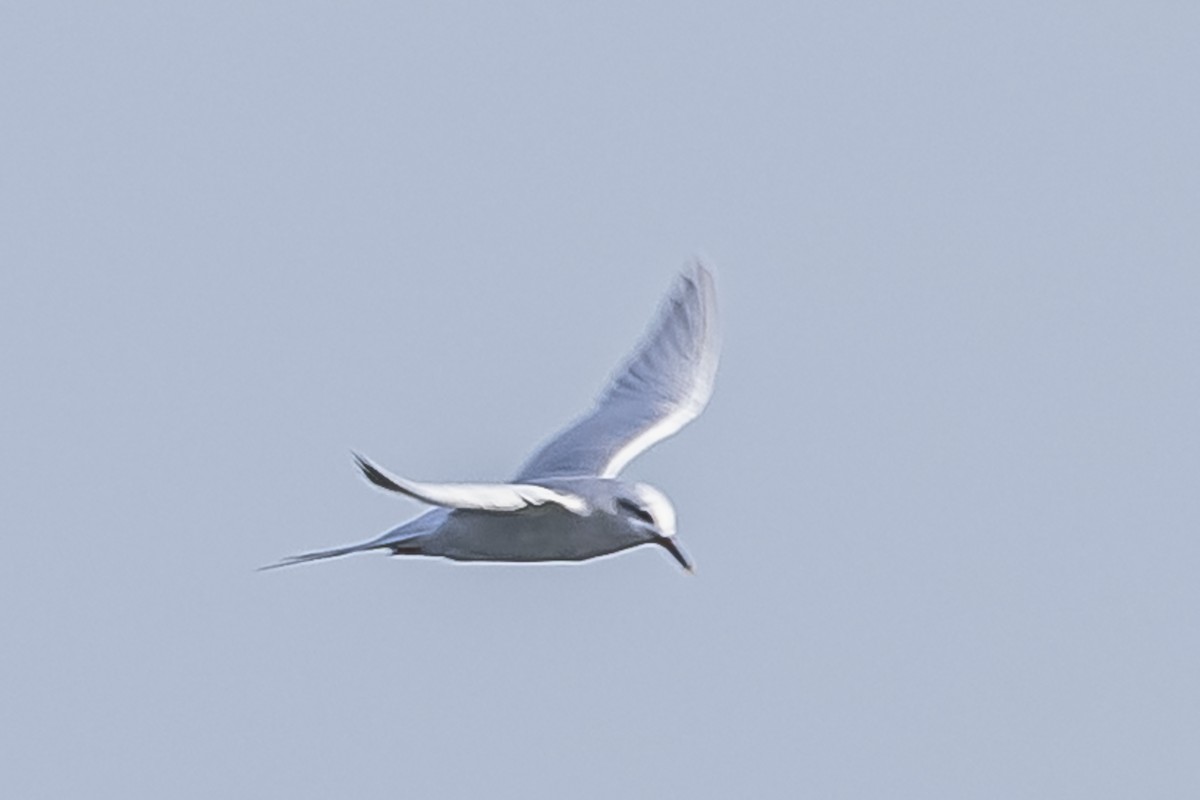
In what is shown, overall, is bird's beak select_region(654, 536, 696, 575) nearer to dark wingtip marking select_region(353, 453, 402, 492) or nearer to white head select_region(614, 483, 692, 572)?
white head select_region(614, 483, 692, 572)

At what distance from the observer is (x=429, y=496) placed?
1177 centimetres

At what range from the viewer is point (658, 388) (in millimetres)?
17188

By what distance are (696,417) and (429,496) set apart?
539 cm

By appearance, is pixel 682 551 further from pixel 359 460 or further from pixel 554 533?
pixel 359 460

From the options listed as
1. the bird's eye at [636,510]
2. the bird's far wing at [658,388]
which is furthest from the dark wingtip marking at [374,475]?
the bird's far wing at [658,388]

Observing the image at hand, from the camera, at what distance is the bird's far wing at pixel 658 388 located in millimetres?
16484

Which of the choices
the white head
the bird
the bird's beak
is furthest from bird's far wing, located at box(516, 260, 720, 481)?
the bird's beak

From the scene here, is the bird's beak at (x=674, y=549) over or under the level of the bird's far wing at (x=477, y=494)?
under

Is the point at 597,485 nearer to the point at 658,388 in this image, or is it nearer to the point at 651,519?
the point at 651,519

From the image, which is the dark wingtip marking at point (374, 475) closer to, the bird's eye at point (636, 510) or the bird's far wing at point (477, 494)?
the bird's far wing at point (477, 494)

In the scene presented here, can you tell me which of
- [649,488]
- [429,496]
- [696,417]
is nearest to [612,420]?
[696,417]

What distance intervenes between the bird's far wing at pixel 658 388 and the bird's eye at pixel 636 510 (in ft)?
6.99

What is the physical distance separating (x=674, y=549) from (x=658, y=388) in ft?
10.6

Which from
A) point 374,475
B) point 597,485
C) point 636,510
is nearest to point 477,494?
point 374,475
